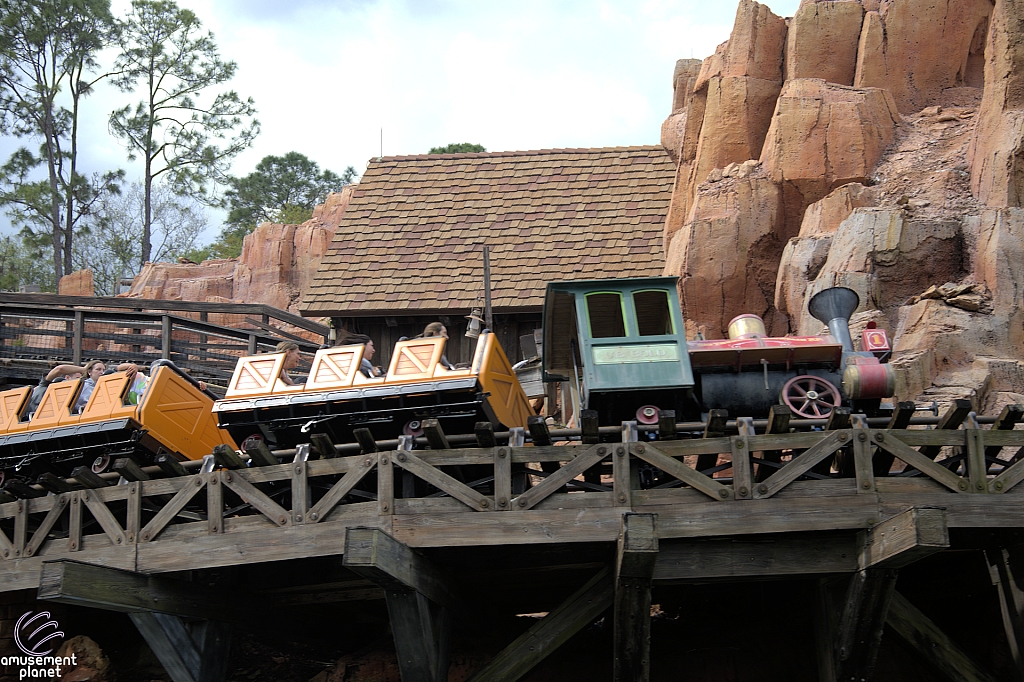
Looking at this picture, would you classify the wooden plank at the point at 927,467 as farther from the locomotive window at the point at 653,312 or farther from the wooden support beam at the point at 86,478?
the wooden support beam at the point at 86,478

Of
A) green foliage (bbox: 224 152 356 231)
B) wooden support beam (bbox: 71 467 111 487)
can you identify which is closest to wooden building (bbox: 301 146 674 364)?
wooden support beam (bbox: 71 467 111 487)

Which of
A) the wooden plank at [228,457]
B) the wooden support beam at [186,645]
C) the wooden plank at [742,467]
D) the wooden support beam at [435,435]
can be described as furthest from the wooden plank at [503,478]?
the wooden support beam at [186,645]

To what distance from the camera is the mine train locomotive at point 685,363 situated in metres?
9.81

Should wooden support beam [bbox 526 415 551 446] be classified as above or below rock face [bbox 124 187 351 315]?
below

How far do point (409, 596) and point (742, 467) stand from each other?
9.71 feet

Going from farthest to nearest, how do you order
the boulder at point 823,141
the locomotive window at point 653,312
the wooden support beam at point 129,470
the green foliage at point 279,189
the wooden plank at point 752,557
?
the green foliage at point 279,189 < the boulder at point 823,141 < the locomotive window at point 653,312 < the wooden support beam at point 129,470 < the wooden plank at point 752,557

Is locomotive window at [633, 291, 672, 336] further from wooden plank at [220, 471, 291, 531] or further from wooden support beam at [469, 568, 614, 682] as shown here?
wooden plank at [220, 471, 291, 531]

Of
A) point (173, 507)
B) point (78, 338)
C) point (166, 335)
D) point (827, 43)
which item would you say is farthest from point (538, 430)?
point (78, 338)

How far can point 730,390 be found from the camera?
10375 millimetres

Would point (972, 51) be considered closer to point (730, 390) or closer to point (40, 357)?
point (730, 390)

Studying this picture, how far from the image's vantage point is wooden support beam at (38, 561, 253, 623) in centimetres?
853

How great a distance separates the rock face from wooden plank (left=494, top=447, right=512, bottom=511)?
1984 cm

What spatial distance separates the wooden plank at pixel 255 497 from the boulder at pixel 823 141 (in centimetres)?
969

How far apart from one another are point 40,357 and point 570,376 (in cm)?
1179
